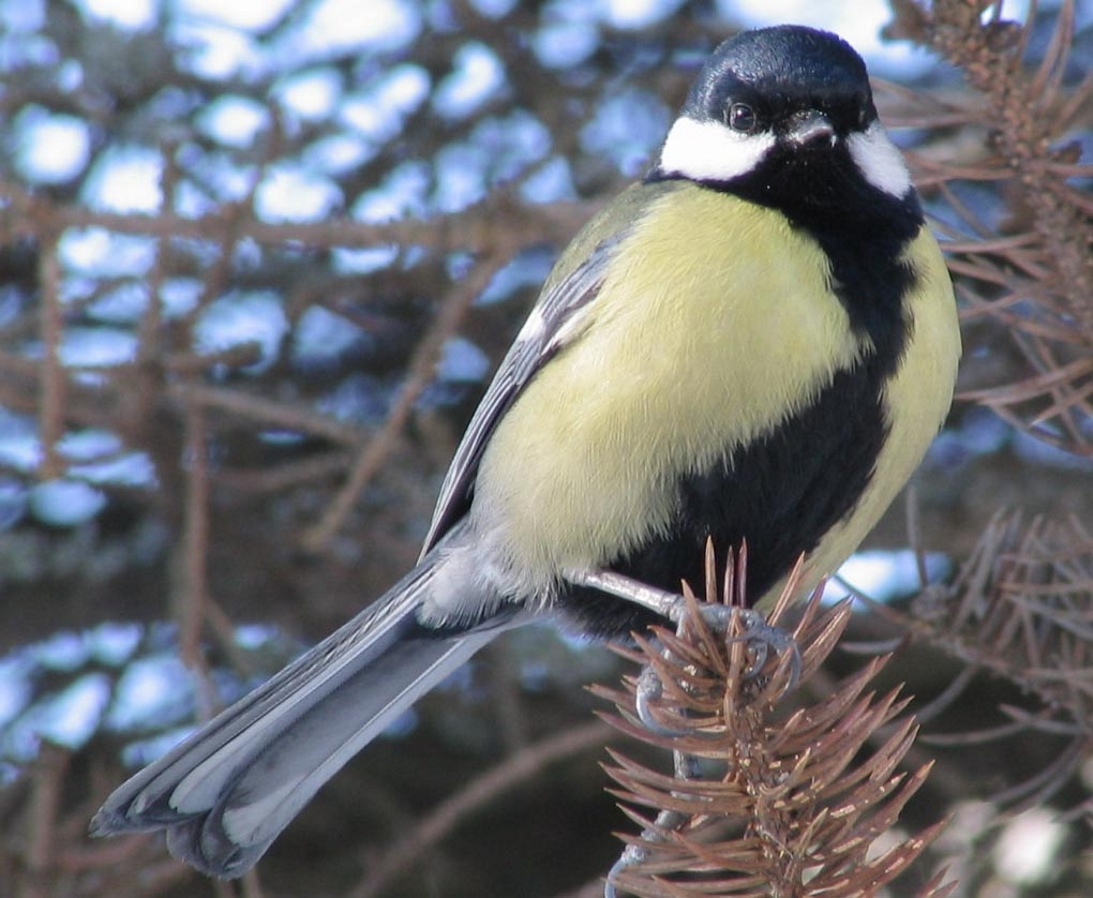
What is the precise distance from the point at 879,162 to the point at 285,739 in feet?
3.30

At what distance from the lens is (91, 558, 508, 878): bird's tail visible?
1.50 m

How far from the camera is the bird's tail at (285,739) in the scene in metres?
1.50

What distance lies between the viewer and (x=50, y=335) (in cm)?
163

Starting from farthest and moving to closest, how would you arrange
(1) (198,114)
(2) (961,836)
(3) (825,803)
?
(1) (198,114) → (2) (961,836) → (3) (825,803)

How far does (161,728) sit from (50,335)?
802 mm

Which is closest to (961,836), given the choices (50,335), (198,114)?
(50,335)

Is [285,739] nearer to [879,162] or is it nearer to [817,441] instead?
[817,441]

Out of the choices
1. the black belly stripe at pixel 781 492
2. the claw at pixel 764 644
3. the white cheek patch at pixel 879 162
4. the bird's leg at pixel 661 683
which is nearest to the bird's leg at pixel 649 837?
the bird's leg at pixel 661 683

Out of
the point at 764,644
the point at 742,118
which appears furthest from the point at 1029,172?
the point at 764,644

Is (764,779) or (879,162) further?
(879,162)

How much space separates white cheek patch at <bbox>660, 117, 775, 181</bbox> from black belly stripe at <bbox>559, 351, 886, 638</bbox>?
324 mm

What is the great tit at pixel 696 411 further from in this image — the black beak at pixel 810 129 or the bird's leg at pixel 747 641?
the bird's leg at pixel 747 641

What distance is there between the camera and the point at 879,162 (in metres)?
1.64

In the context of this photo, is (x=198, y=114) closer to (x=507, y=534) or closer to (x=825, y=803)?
(x=507, y=534)
